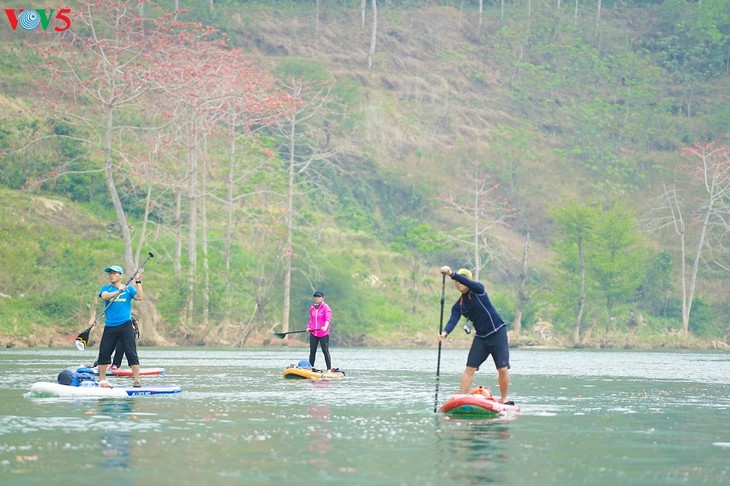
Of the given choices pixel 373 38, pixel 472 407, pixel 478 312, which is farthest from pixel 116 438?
pixel 373 38

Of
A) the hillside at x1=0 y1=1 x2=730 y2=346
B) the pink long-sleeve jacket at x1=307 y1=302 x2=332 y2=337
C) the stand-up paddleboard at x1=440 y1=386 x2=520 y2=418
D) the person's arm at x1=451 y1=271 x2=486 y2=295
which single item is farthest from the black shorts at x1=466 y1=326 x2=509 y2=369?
the hillside at x1=0 y1=1 x2=730 y2=346

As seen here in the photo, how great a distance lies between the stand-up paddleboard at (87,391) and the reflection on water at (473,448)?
19.2 ft

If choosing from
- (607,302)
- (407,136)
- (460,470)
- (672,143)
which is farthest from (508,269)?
(460,470)

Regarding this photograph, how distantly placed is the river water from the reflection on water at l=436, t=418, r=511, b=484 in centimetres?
2

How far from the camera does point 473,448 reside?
13758mm

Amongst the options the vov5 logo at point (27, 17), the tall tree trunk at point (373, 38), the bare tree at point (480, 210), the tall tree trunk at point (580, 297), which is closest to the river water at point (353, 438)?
the tall tree trunk at point (580, 297)

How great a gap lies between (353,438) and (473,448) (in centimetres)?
148

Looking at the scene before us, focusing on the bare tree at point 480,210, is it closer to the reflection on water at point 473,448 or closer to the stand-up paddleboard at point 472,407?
the stand-up paddleboard at point 472,407

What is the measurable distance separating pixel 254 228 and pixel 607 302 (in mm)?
22494

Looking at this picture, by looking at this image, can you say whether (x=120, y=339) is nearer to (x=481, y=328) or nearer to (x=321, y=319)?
(x=481, y=328)

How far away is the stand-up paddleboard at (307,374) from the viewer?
87.9 feet

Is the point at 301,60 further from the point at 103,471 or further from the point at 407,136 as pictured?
the point at 103,471

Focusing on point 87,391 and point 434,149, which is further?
point 434,149

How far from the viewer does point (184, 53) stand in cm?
5862
